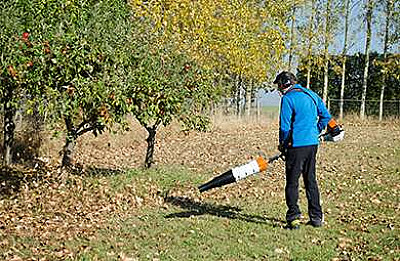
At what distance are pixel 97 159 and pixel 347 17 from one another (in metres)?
20.7

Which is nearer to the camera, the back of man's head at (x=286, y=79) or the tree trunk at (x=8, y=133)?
the back of man's head at (x=286, y=79)

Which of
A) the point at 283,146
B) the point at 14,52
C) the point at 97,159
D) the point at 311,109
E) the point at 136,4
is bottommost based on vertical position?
the point at 97,159

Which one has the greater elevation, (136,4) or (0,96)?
(136,4)

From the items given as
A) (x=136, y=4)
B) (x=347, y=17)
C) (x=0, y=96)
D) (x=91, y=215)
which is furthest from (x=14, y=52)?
(x=347, y=17)

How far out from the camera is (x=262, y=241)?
23.7 ft

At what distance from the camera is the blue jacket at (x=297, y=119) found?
7438 mm

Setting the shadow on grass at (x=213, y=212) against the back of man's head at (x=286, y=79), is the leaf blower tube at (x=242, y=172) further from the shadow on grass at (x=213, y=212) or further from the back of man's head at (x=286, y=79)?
the back of man's head at (x=286, y=79)

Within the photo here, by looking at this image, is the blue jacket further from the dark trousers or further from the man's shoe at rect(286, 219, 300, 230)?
the man's shoe at rect(286, 219, 300, 230)

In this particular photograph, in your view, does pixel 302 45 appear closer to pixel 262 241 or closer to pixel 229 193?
pixel 229 193

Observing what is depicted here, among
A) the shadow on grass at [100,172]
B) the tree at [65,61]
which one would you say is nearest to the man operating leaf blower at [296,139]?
the tree at [65,61]

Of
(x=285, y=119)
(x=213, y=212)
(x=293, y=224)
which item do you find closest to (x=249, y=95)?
(x=213, y=212)

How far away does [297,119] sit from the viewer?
7477 millimetres

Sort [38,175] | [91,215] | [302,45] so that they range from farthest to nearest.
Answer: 1. [302,45]
2. [38,175]
3. [91,215]

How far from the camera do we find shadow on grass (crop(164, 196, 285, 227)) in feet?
27.4
